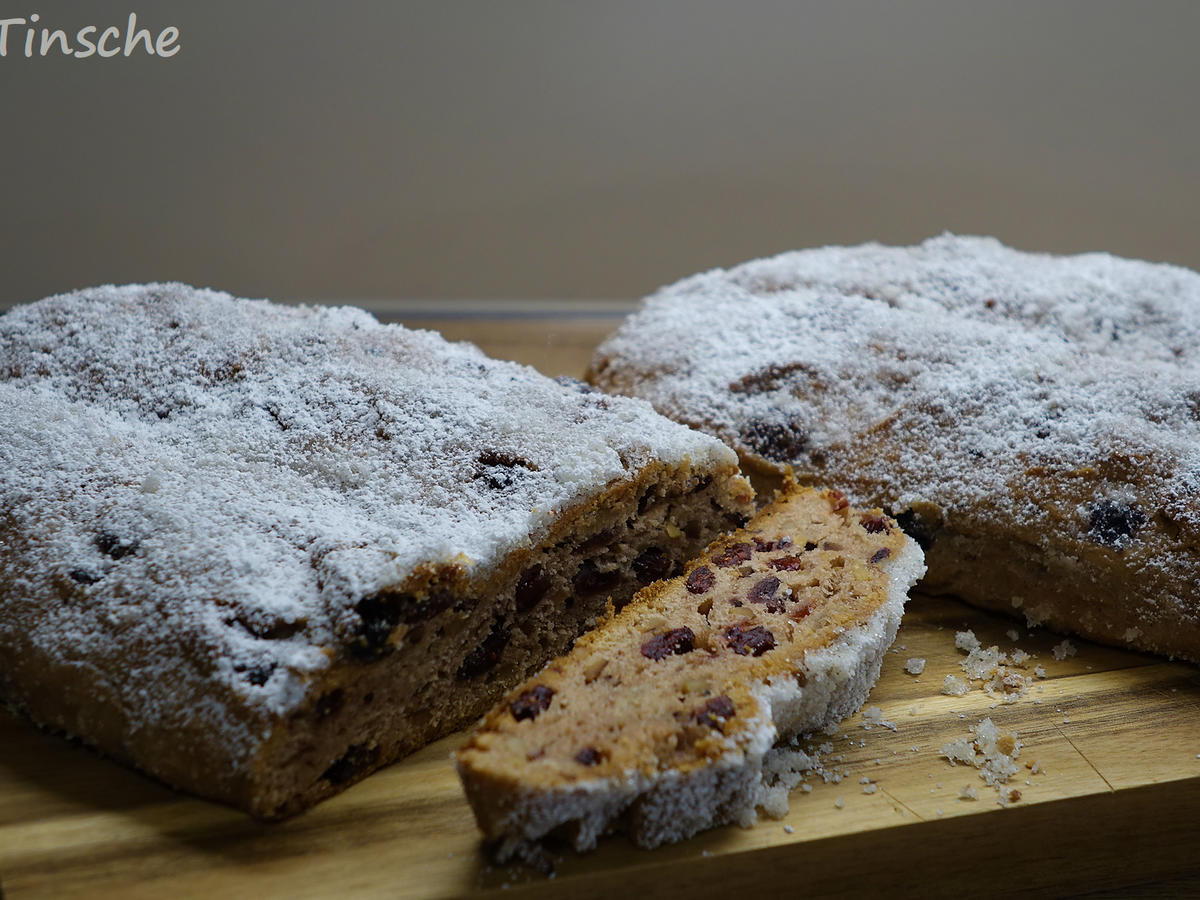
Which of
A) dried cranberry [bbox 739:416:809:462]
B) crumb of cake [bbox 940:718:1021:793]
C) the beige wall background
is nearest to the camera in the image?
crumb of cake [bbox 940:718:1021:793]

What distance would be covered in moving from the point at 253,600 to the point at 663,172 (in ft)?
9.95

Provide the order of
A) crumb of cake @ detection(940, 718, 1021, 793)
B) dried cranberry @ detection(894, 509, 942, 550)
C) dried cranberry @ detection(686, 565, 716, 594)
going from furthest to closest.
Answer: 1. dried cranberry @ detection(894, 509, 942, 550)
2. dried cranberry @ detection(686, 565, 716, 594)
3. crumb of cake @ detection(940, 718, 1021, 793)

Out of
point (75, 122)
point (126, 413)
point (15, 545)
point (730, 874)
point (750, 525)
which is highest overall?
point (75, 122)

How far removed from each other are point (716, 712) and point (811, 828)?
24cm

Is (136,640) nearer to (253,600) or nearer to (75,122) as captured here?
(253,600)

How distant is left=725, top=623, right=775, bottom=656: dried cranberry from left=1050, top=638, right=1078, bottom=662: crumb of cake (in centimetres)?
69

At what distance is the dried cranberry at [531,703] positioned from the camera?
1.82 meters

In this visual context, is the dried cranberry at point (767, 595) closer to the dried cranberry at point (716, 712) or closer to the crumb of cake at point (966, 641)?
the dried cranberry at point (716, 712)

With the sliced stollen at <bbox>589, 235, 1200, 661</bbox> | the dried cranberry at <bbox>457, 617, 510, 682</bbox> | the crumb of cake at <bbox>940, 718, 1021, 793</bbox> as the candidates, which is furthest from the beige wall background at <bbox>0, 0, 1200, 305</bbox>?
the crumb of cake at <bbox>940, 718, 1021, 793</bbox>

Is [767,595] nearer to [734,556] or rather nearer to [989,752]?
[734,556]

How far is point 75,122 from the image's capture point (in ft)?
11.5

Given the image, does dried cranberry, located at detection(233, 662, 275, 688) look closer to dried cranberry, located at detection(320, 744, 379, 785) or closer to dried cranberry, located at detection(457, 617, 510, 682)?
dried cranberry, located at detection(320, 744, 379, 785)

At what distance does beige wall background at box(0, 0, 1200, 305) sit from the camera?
143 inches

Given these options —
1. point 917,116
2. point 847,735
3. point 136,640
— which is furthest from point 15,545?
point 917,116
